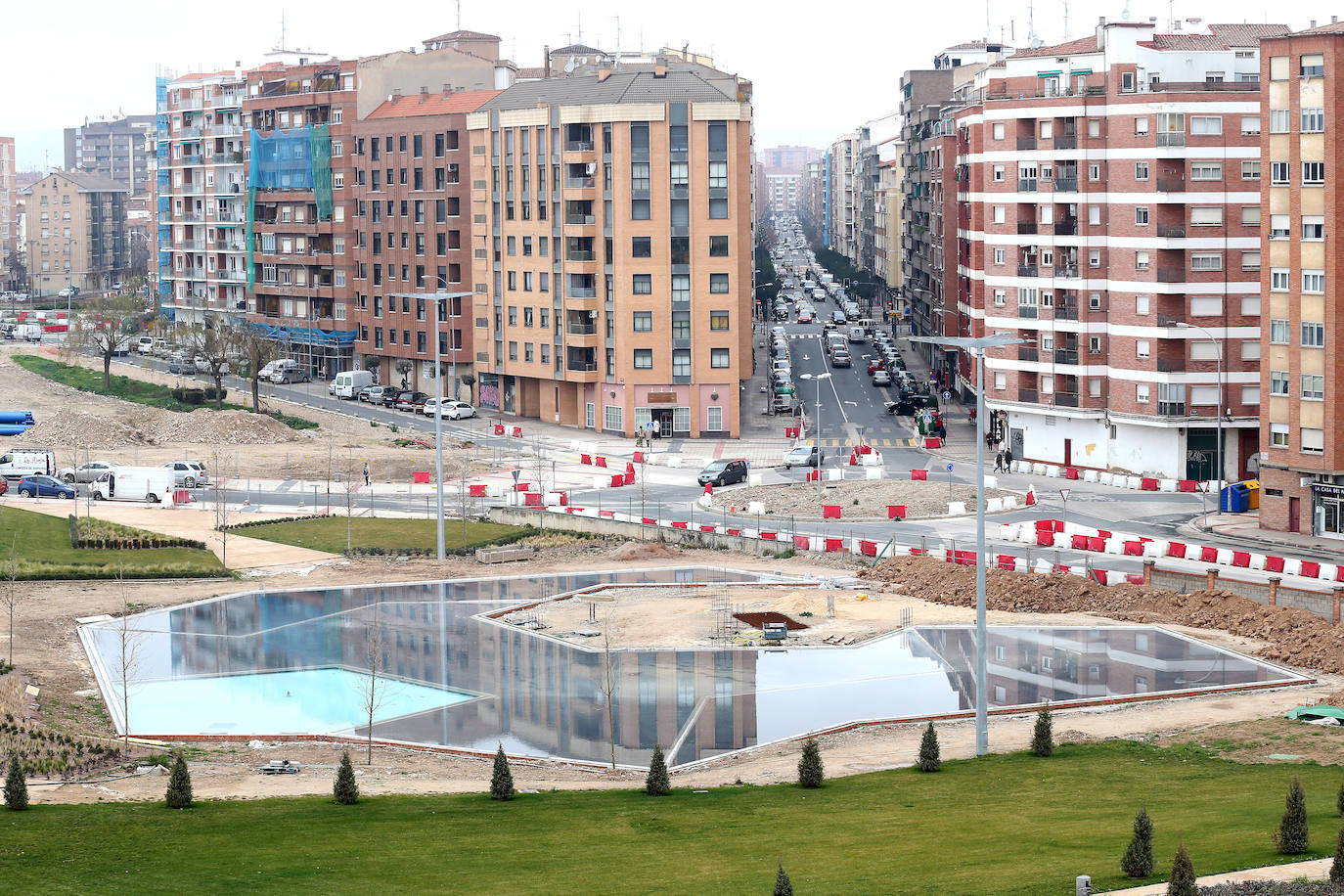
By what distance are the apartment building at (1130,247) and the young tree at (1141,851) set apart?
60677 mm

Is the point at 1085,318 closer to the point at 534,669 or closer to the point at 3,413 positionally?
the point at 534,669

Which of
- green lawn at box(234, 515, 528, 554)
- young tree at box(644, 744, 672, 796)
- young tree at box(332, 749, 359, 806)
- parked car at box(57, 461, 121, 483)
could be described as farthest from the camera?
parked car at box(57, 461, 121, 483)

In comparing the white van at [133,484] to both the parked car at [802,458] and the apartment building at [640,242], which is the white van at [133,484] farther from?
the parked car at [802,458]

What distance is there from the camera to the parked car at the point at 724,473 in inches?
3578

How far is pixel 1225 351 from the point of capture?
88062 millimetres

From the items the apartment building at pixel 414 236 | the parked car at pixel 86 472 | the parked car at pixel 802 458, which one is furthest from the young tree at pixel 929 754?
the apartment building at pixel 414 236

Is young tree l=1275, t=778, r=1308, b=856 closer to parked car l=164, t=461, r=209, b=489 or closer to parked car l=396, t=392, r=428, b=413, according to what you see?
parked car l=164, t=461, r=209, b=489

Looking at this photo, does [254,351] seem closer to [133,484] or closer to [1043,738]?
[133,484]

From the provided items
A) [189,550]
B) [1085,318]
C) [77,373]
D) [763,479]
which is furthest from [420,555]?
[77,373]

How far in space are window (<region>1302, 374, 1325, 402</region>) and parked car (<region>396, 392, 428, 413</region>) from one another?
63399 mm

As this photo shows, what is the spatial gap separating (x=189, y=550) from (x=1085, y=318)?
47169mm

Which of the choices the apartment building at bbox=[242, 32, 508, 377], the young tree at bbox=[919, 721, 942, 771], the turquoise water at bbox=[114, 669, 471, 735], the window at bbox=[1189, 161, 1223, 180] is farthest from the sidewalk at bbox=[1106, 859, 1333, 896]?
the apartment building at bbox=[242, 32, 508, 377]

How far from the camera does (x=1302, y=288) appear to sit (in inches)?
2904

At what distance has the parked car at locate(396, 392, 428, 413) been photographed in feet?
396
